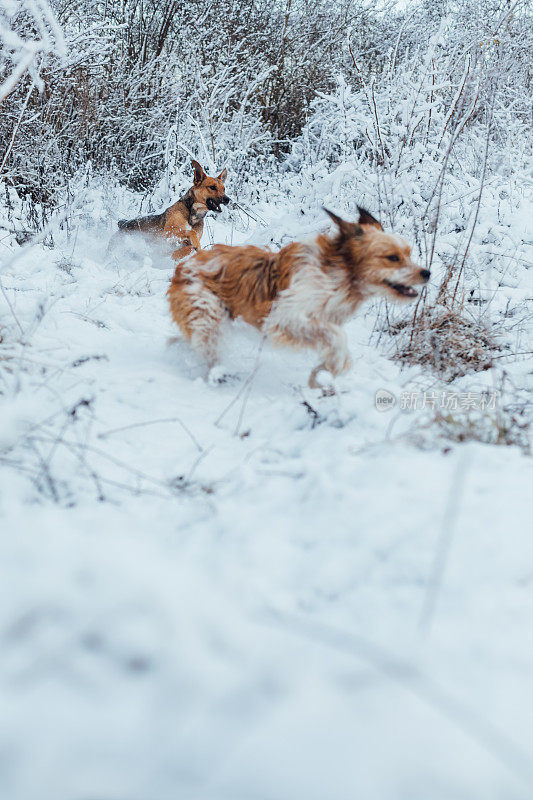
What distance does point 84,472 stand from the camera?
218cm

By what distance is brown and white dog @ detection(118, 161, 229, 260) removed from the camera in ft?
23.0

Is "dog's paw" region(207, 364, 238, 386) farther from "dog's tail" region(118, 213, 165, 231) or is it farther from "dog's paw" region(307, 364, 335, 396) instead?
"dog's tail" region(118, 213, 165, 231)

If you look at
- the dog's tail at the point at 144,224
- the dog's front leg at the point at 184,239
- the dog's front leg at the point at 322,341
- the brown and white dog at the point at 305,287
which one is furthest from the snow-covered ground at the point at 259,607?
the dog's tail at the point at 144,224

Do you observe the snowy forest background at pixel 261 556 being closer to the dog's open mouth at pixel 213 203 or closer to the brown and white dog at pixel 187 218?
the brown and white dog at pixel 187 218

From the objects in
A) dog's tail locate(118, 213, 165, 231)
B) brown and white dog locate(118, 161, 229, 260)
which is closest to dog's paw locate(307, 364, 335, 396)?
brown and white dog locate(118, 161, 229, 260)

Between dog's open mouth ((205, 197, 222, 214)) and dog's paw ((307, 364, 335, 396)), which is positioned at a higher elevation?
dog's open mouth ((205, 197, 222, 214))

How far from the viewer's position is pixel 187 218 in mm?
7195

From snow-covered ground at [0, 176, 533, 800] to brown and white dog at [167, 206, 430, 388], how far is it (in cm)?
67

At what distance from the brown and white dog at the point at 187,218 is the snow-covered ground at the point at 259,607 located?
14.8ft

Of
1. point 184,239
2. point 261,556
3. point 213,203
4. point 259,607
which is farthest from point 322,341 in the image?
point 213,203

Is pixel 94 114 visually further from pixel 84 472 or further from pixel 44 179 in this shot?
pixel 84 472

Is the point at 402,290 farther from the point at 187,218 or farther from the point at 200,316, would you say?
the point at 187,218

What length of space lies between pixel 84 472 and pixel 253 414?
113 centimetres

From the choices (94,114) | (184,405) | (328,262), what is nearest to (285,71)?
(94,114)
